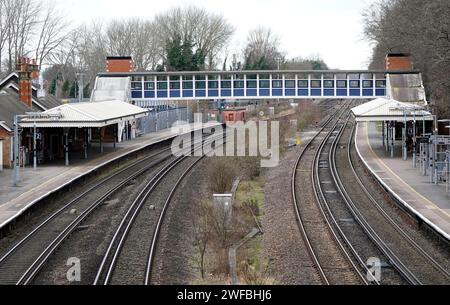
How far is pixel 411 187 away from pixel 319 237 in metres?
7.74

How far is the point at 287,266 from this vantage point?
13.7 meters

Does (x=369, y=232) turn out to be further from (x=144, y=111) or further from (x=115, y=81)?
(x=115, y=81)

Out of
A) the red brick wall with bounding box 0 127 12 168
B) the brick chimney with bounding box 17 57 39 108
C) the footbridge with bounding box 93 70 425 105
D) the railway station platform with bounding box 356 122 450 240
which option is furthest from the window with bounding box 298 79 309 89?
the red brick wall with bounding box 0 127 12 168

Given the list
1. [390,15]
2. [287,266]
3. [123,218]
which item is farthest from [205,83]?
[287,266]

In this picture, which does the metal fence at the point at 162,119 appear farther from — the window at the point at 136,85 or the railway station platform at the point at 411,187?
the railway station platform at the point at 411,187

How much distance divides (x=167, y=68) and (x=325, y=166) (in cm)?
4358

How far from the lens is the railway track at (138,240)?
511 inches

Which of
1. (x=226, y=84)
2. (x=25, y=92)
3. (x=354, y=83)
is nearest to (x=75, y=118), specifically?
(x=25, y=92)

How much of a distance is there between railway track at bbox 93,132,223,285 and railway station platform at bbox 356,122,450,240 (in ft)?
22.4

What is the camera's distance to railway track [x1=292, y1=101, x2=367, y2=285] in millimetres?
13016

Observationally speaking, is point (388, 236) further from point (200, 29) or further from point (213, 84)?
point (200, 29)

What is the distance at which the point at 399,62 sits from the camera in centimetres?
4994

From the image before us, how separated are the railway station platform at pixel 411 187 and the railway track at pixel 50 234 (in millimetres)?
9072

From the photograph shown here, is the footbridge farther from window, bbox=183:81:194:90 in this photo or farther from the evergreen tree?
the evergreen tree
